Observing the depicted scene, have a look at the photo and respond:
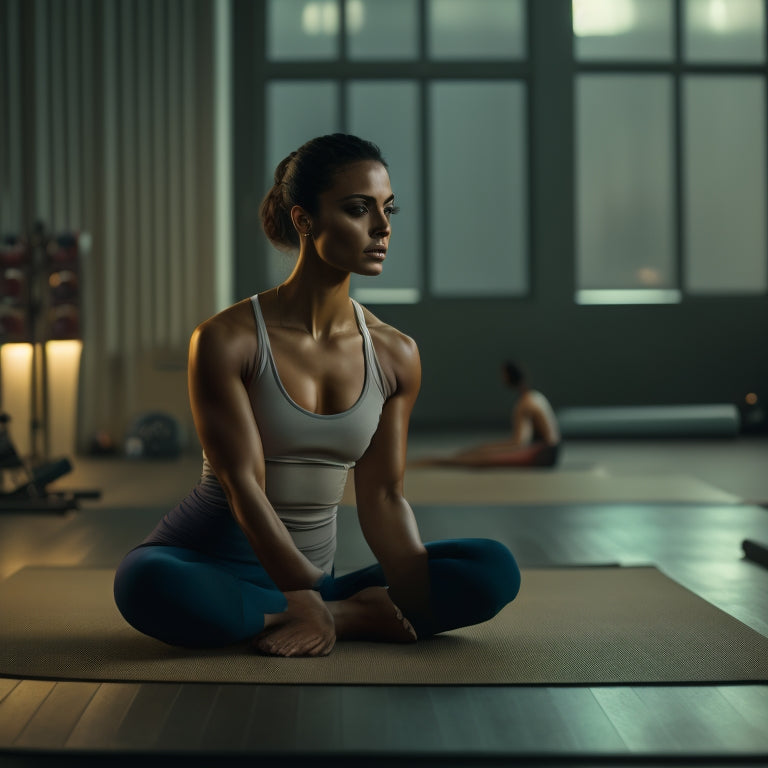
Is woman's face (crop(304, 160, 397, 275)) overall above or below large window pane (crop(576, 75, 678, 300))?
below

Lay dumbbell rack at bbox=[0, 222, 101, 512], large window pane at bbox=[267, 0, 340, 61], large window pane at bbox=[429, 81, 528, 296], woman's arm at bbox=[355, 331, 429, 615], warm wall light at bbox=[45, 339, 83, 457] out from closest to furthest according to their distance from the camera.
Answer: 1. woman's arm at bbox=[355, 331, 429, 615]
2. dumbbell rack at bbox=[0, 222, 101, 512]
3. warm wall light at bbox=[45, 339, 83, 457]
4. large window pane at bbox=[267, 0, 340, 61]
5. large window pane at bbox=[429, 81, 528, 296]

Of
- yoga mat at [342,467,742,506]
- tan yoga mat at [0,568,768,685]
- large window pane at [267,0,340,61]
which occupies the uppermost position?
large window pane at [267,0,340,61]

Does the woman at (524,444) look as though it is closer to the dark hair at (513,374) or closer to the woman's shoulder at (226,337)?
the dark hair at (513,374)

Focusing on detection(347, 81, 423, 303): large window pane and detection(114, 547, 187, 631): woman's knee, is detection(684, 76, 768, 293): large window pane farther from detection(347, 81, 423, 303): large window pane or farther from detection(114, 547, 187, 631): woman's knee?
detection(114, 547, 187, 631): woman's knee

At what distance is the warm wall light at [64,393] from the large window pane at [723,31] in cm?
602

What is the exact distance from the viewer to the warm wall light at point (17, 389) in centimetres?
729

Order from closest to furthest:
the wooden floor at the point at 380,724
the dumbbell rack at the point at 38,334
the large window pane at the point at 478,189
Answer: the wooden floor at the point at 380,724, the dumbbell rack at the point at 38,334, the large window pane at the point at 478,189

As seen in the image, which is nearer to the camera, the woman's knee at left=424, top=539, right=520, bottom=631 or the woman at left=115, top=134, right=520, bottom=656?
the woman at left=115, top=134, right=520, bottom=656

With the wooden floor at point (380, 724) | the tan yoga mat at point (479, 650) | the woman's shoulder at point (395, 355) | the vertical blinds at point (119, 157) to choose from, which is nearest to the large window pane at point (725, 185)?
the vertical blinds at point (119, 157)

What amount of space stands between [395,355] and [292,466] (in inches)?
14.0

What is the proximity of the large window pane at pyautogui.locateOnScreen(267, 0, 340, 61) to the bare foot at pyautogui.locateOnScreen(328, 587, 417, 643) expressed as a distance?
808 centimetres

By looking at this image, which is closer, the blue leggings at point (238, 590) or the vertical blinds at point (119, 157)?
the blue leggings at point (238, 590)

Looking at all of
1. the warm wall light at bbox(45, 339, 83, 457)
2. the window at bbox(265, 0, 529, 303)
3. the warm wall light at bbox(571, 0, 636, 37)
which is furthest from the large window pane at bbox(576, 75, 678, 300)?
the warm wall light at bbox(45, 339, 83, 457)

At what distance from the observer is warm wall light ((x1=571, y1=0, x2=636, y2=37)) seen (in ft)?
32.4
